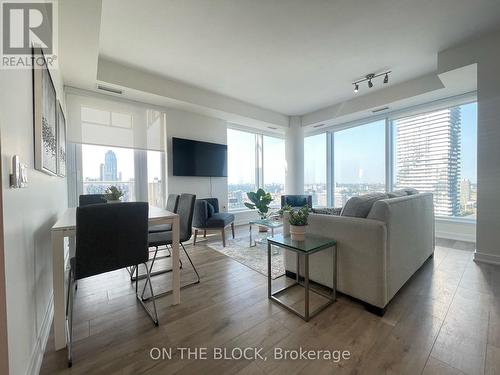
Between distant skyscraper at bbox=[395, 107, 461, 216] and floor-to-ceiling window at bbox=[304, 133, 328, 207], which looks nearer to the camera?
distant skyscraper at bbox=[395, 107, 461, 216]

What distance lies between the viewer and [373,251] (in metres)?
1.64

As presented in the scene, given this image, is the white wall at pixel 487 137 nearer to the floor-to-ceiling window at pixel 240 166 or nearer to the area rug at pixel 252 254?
the area rug at pixel 252 254

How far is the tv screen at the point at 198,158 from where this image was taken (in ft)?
13.2

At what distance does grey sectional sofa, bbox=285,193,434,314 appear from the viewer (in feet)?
5.35

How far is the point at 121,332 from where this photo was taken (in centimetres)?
152

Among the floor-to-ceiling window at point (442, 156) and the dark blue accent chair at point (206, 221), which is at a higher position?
the floor-to-ceiling window at point (442, 156)

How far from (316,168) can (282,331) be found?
4.95 metres

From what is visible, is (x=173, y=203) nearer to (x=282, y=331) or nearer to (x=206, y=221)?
(x=206, y=221)

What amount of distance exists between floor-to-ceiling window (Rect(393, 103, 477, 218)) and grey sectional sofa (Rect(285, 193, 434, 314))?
2464 millimetres

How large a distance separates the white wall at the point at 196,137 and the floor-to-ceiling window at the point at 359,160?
291 centimetres

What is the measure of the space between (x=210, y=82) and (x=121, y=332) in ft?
11.5

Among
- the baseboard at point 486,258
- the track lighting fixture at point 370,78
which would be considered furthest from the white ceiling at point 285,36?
the baseboard at point 486,258

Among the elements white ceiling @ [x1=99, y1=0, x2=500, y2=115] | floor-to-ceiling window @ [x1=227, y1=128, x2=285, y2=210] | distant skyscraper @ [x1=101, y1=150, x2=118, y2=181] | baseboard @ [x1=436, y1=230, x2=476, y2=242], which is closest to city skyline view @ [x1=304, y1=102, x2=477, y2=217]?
baseboard @ [x1=436, y1=230, x2=476, y2=242]

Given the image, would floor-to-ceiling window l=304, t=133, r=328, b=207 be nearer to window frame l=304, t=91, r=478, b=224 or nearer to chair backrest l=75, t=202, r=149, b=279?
window frame l=304, t=91, r=478, b=224
